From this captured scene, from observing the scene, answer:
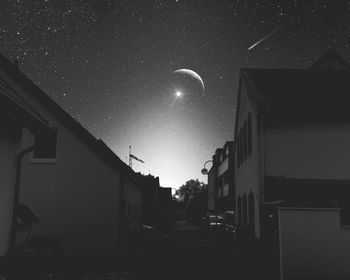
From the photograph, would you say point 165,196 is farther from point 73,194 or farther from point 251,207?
point 73,194

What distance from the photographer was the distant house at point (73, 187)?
16.5 meters

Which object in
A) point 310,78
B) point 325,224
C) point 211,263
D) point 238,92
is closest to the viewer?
point 325,224

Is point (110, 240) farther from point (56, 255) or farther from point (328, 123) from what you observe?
point (328, 123)

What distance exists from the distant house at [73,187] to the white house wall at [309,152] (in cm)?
635

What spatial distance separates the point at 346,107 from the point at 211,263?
7.86m

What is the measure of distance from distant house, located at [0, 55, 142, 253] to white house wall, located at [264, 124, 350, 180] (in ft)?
20.8

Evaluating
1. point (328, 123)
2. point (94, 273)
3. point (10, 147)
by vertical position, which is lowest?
point (94, 273)

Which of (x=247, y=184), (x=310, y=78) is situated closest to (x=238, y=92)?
(x=310, y=78)

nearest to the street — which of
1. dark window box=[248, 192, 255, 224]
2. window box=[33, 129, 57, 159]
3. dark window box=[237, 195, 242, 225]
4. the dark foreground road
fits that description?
the dark foreground road

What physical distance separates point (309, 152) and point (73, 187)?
31.3 feet

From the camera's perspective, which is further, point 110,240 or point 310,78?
point 310,78

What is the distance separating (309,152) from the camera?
15.2 metres

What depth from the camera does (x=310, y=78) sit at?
19.6 meters

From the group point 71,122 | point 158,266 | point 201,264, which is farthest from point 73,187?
point 201,264
